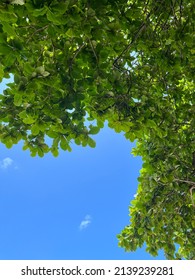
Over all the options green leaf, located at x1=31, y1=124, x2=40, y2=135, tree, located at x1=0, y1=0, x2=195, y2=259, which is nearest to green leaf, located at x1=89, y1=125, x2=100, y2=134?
tree, located at x1=0, y1=0, x2=195, y2=259

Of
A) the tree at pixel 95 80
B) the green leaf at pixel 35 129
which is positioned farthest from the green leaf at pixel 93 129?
the green leaf at pixel 35 129

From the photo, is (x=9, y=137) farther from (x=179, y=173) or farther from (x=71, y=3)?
(x=179, y=173)

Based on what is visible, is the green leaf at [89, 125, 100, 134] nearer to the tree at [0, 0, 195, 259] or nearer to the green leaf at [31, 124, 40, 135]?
the tree at [0, 0, 195, 259]

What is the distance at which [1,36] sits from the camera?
4.17 metres

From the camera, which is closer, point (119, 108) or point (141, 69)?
point (119, 108)

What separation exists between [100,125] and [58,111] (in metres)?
0.70

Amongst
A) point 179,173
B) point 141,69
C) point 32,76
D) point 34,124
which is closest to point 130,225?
point 179,173

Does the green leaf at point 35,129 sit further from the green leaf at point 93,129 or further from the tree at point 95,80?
the green leaf at point 93,129

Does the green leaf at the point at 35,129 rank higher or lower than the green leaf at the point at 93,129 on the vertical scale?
lower

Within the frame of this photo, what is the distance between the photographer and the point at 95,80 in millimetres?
5359

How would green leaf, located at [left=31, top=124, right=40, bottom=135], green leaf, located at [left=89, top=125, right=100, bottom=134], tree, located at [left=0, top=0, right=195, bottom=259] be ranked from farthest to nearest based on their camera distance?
green leaf, located at [left=89, top=125, right=100, bottom=134], green leaf, located at [left=31, top=124, right=40, bottom=135], tree, located at [left=0, top=0, right=195, bottom=259]

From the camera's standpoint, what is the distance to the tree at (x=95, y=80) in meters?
4.59

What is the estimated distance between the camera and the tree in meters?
4.59

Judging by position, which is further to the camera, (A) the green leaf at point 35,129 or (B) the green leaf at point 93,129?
(B) the green leaf at point 93,129
